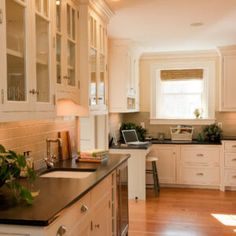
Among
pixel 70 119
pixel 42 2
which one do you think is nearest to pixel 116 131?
pixel 70 119

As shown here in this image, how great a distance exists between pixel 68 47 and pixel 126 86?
232 cm

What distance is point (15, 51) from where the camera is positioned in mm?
1925

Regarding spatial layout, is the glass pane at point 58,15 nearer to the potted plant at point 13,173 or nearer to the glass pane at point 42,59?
the glass pane at point 42,59

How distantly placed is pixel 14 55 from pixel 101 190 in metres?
1.21

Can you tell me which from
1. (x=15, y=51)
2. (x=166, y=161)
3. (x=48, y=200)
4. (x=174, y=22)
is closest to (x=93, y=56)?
(x=174, y=22)

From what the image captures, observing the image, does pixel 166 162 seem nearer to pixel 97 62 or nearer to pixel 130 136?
pixel 130 136

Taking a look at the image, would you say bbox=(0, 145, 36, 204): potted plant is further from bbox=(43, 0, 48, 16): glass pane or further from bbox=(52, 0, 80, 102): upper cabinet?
A: bbox=(43, 0, 48, 16): glass pane

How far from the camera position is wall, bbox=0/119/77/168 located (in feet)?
7.90

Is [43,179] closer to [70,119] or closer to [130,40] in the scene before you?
[70,119]

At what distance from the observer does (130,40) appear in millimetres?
5012

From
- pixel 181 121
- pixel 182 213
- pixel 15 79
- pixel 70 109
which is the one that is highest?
pixel 15 79

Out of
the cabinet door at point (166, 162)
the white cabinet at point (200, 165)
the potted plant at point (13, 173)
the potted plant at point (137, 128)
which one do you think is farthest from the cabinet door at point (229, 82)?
the potted plant at point (13, 173)

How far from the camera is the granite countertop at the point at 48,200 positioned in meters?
1.52

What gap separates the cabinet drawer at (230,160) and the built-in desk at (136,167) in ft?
4.96
